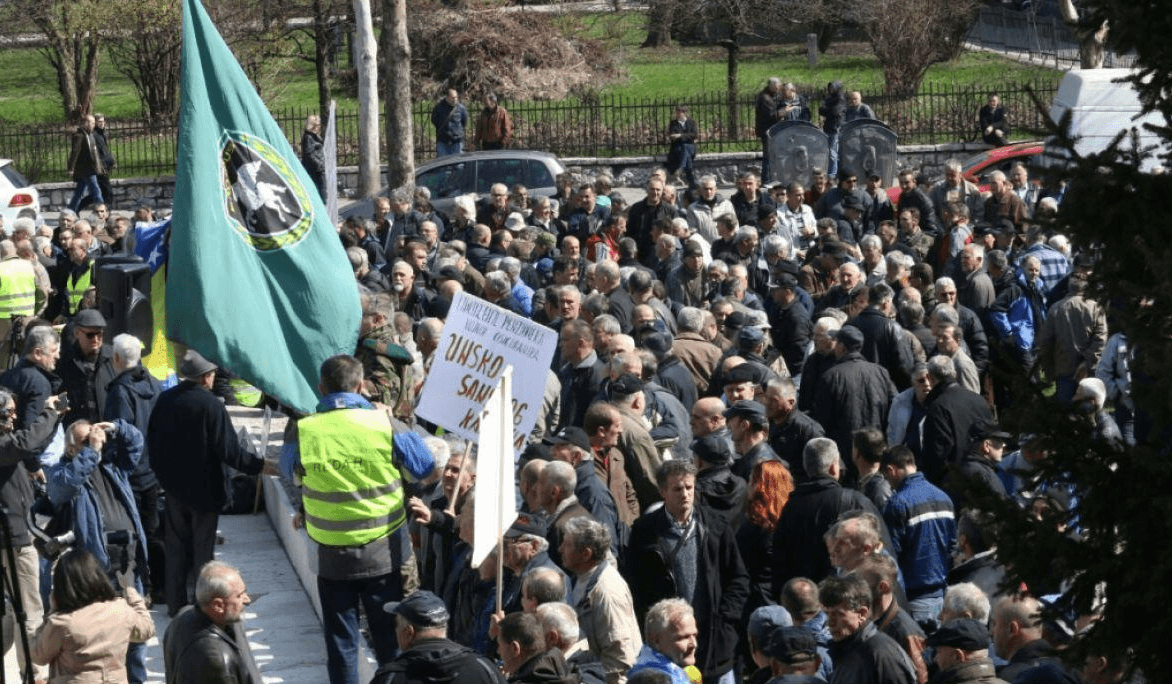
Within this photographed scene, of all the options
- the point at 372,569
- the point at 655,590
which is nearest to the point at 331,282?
the point at 372,569

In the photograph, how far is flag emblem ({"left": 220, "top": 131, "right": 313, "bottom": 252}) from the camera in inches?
429

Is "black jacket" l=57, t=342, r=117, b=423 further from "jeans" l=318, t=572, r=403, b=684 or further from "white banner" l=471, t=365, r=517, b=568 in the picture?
"white banner" l=471, t=365, r=517, b=568

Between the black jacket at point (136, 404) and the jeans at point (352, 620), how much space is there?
231 centimetres

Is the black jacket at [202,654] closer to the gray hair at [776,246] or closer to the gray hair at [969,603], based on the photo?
the gray hair at [969,603]

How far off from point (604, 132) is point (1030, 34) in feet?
54.6

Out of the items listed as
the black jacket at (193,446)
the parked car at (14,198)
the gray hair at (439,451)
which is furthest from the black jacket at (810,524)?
the parked car at (14,198)

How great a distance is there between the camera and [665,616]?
23.0ft

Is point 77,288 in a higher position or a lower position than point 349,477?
lower

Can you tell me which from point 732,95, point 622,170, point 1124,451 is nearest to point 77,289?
point 1124,451

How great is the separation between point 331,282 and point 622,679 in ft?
13.7

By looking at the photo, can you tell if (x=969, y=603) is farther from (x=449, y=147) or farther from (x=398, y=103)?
(x=449, y=147)

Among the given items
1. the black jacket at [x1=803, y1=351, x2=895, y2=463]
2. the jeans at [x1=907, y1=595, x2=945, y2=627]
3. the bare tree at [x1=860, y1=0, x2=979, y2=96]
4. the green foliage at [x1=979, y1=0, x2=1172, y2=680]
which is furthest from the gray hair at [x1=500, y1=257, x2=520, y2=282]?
the bare tree at [x1=860, y1=0, x2=979, y2=96]

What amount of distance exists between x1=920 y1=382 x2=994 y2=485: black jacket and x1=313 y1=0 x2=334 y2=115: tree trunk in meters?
22.8

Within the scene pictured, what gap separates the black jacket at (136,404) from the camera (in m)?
10.9
